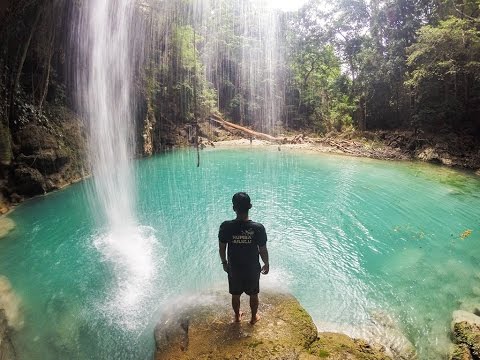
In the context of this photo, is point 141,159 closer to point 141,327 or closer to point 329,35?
point 141,327

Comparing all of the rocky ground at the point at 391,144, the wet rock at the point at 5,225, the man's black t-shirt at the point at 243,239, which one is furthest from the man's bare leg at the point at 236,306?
the rocky ground at the point at 391,144

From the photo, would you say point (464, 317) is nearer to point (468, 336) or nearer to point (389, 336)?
point (468, 336)

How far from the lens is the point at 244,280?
450 centimetres

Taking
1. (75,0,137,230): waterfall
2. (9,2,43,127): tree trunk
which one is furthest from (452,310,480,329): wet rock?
(9,2,43,127): tree trunk

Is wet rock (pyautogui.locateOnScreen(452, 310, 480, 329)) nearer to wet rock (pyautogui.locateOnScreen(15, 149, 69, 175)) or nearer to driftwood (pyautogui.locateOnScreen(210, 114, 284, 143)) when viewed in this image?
wet rock (pyautogui.locateOnScreen(15, 149, 69, 175))

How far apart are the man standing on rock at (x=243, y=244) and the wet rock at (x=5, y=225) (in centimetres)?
931

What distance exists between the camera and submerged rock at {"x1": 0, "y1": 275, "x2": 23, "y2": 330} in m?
6.11

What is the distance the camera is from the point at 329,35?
35.6 m

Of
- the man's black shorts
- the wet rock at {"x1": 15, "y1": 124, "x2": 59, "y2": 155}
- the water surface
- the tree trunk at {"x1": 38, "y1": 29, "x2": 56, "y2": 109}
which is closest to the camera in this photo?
the man's black shorts

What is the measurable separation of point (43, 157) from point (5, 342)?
10892 mm

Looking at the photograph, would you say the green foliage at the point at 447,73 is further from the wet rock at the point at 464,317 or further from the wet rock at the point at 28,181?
the wet rock at the point at 28,181

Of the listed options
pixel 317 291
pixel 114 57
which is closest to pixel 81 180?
pixel 114 57

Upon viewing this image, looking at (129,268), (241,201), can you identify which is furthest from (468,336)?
(129,268)

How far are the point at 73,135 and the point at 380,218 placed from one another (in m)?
15.7
